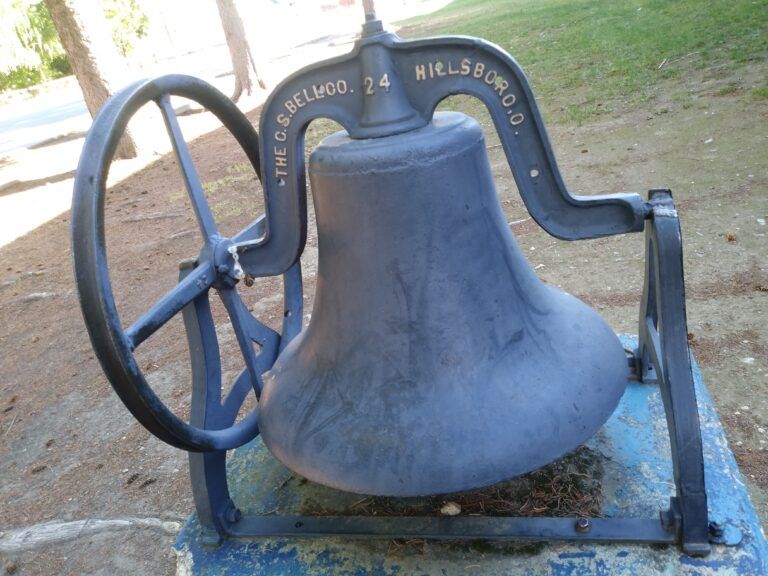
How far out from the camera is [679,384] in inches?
54.2

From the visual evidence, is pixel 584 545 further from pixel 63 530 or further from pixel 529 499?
pixel 63 530

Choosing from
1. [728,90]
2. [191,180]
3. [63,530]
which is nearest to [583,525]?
[191,180]

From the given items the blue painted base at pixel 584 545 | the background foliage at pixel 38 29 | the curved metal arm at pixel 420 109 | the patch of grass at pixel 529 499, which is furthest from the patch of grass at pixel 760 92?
the background foliage at pixel 38 29

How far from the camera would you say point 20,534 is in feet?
8.82

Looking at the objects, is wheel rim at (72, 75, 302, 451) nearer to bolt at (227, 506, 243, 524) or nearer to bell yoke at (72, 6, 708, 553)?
bell yoke at (72, 6, 708, 553)

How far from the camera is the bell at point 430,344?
4.24ft

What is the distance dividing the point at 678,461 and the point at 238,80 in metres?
10.7

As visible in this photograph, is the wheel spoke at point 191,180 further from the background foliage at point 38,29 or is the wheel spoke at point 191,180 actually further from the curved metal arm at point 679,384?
the background foliage at point 38,29

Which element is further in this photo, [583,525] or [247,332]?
[247,332]

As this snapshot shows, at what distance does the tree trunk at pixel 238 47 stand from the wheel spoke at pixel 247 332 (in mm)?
9415

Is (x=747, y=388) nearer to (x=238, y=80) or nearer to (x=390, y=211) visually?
(x=390, y=211)

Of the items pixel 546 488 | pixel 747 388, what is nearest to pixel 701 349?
pixel 747 388

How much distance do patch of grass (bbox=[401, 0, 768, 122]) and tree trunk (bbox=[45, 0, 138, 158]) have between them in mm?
4869

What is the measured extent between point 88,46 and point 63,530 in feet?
21.1
